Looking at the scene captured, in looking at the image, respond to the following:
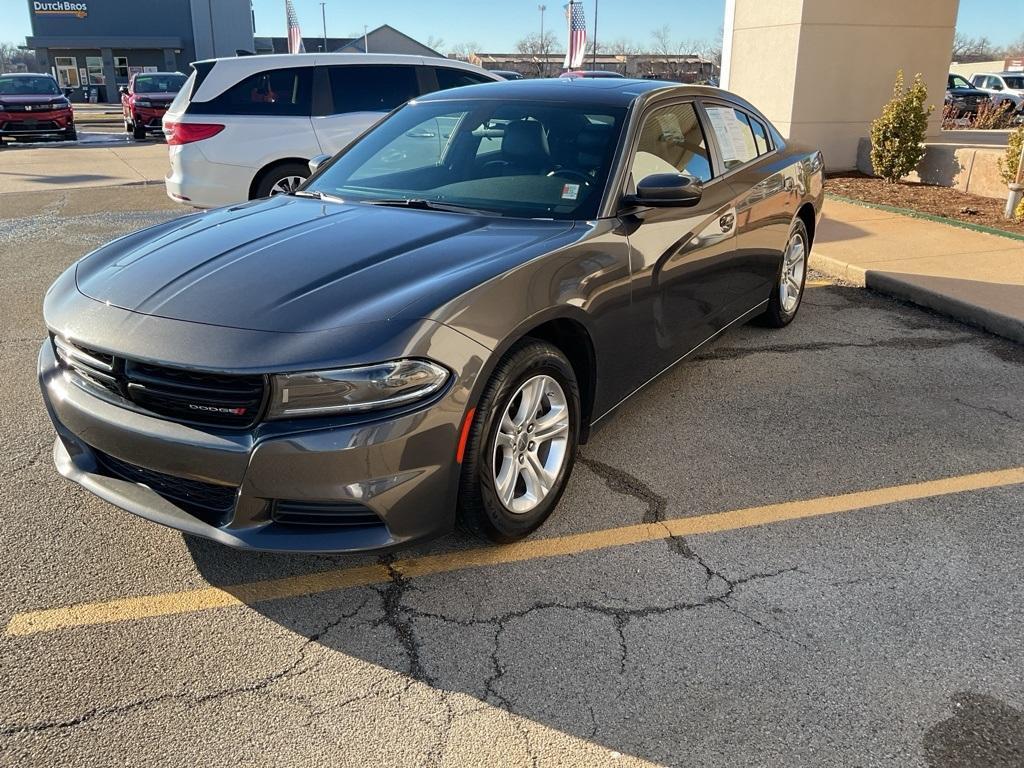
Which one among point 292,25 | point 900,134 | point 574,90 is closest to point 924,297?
point 574,90

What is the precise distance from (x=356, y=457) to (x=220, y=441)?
0.43m

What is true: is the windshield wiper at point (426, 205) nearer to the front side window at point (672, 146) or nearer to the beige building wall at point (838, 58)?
the front side window at point (672, 146)

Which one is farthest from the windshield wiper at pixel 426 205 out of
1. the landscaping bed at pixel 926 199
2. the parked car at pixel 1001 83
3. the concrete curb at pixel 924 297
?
the parked car at pixel 1001 83

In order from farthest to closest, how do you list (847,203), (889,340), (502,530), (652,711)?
(847,203)
(889,340)
(502,530)
(652,711)

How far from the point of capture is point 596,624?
113 inches

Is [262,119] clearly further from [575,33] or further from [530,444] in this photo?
[575,33]

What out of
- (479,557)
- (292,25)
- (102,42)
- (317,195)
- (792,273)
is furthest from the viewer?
(102,42)

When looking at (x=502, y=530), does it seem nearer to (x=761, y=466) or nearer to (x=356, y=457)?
(x=356, y=457)

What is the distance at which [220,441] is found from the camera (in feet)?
8.62

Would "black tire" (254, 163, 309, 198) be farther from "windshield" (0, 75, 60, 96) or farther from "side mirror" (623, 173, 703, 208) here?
"windshield" (0, 75, 60, 96)

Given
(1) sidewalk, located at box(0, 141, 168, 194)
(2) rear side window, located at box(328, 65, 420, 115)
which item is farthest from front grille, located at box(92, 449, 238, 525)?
(1) sidewalk, located at box(0, 141, 168, 194)

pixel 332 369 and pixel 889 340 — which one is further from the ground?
pixel 332 369

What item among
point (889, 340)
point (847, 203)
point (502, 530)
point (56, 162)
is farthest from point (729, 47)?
point (56, 162)

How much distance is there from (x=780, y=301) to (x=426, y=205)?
307 centimetres
